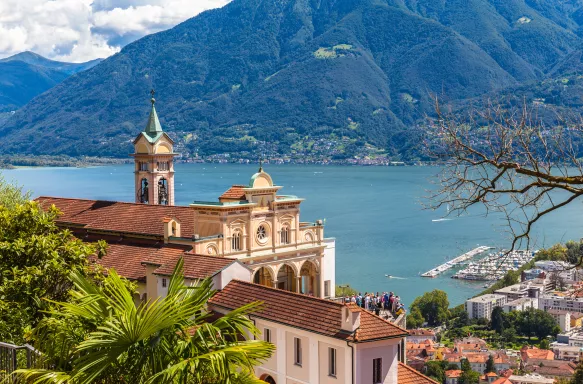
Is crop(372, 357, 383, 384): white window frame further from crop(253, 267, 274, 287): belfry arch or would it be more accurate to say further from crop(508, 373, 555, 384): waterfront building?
crop(508, 373, 555, 384): waterfront building

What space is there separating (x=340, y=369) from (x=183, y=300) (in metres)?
9.22

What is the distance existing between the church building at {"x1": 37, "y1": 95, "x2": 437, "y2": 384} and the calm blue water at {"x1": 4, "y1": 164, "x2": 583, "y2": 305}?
26167 mm

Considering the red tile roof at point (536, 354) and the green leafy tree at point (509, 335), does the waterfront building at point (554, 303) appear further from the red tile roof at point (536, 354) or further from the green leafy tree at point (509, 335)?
the red tile roof at point (536, 354)

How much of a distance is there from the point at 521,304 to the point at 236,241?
6110 centimetres

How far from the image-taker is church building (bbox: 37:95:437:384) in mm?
15977

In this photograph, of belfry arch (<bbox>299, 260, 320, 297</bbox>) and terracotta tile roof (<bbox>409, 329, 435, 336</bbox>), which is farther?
terracotta tile roof (<bbox>409, 329, 435, 336</bbox>)

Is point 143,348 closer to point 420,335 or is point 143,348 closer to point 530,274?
point 420,335

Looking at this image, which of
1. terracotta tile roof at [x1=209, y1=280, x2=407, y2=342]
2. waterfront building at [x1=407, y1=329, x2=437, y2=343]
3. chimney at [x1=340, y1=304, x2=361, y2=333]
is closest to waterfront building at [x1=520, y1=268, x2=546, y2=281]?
waterfront building at [x1=407, y1=329, x2=437, y2=343]

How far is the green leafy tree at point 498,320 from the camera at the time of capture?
246 ft

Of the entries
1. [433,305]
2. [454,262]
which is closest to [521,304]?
[454,262]

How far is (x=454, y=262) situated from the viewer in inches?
3504

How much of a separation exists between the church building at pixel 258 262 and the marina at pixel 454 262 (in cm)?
5377

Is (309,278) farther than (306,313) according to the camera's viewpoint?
Yes

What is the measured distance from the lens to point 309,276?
27.3m
